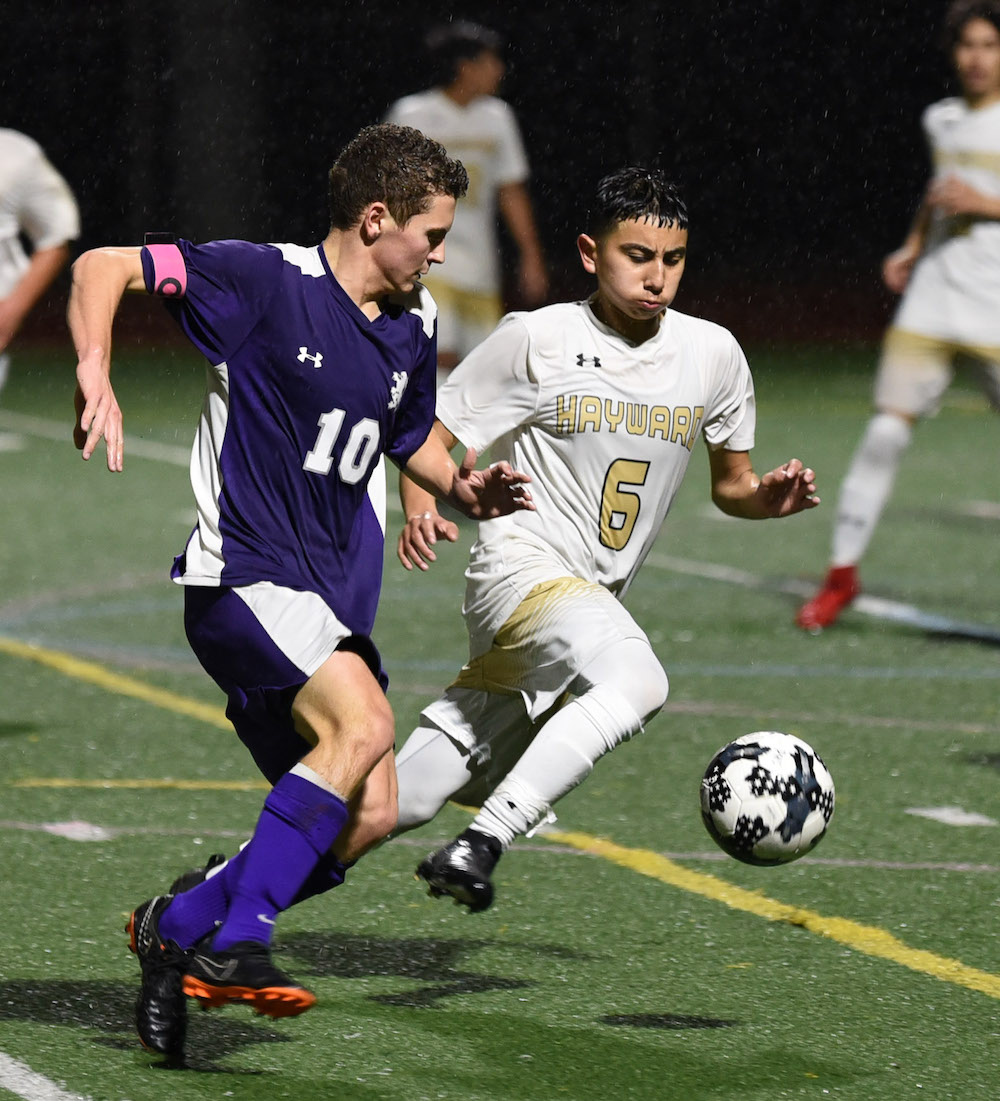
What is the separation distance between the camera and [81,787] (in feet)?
21.8

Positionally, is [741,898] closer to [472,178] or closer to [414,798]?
[414,798]

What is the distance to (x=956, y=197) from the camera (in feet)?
30.3

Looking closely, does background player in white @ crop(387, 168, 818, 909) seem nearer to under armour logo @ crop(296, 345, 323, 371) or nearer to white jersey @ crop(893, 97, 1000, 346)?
under armour logo @ crop(296, 345, 323, 371)

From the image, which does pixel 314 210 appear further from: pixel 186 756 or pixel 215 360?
pixel 215 360

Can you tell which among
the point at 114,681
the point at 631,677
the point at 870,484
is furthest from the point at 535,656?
the point at 870,484

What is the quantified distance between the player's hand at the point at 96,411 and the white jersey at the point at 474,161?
8838 millimetres

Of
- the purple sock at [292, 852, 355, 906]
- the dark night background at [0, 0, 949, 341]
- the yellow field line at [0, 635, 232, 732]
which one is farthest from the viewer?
the dark night background at [0, 0, 949, 341]

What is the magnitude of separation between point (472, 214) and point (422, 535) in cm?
881

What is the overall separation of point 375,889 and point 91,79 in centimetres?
2083

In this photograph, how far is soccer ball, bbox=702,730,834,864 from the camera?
187 inches

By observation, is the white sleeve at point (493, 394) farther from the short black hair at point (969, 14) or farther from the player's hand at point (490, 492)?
the short black hair at point (969, 14)

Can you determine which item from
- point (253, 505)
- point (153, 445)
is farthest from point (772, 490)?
point (153, 445)

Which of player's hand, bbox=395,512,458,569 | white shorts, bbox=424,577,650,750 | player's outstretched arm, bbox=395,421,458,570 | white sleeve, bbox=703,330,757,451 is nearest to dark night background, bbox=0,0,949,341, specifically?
white sleeve, bbox=703,330,757,451

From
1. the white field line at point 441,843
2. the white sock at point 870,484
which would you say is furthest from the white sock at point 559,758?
the white sock at point 870,484
